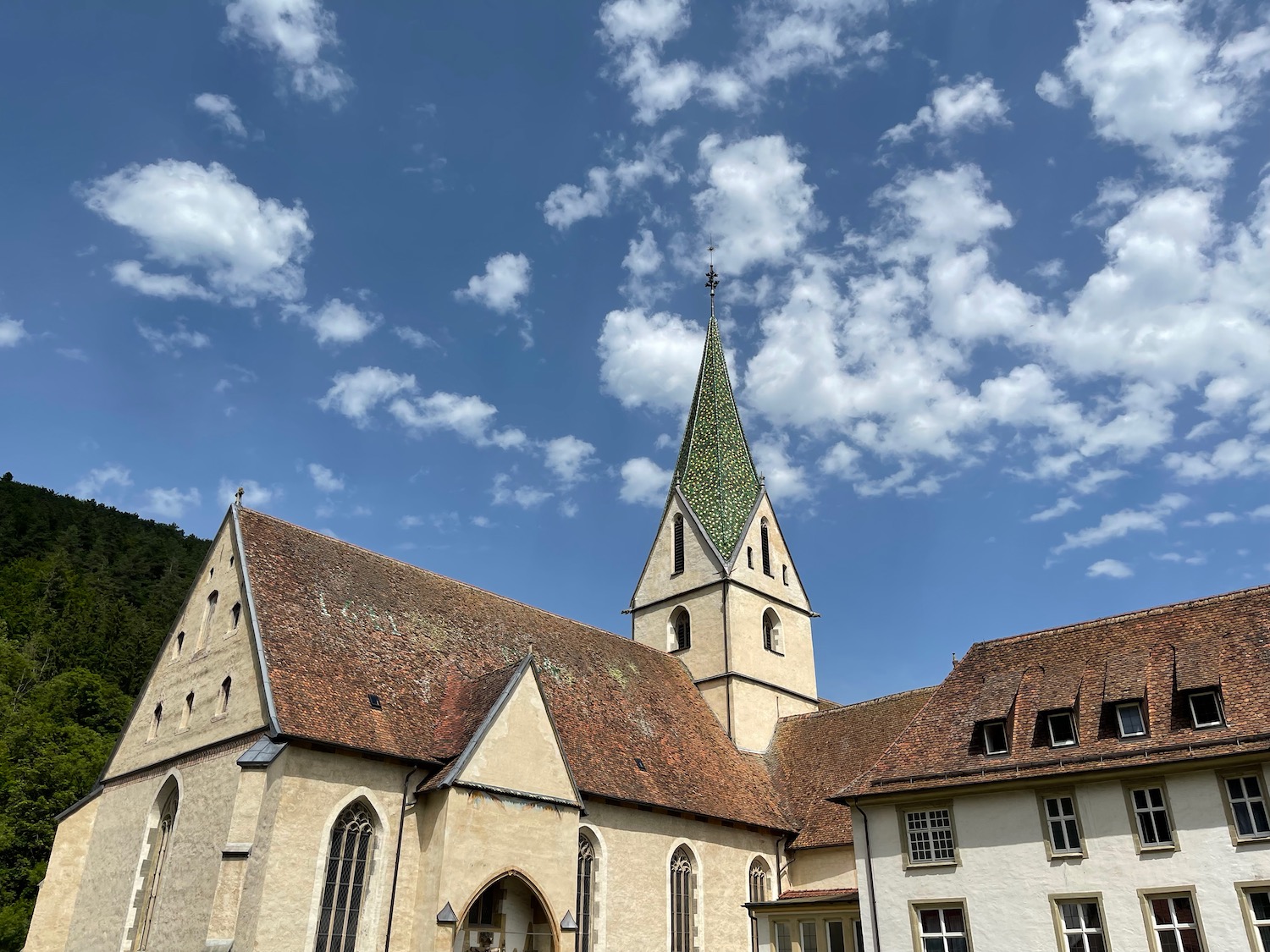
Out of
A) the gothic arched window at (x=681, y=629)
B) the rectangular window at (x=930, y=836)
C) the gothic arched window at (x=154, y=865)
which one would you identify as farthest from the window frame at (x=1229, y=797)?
the gothic arched window at (x=154, y=865)

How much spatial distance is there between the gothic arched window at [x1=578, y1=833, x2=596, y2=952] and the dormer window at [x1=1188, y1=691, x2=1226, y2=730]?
45.2ft

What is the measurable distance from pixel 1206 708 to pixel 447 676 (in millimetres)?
17245

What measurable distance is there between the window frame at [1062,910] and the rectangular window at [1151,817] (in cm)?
147

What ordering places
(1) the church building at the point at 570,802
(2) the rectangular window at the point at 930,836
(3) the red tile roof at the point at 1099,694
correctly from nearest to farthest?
(1) the church building at the point at 570,802 → (3) the red tile roof at the point at 1099,694 → (2) the rectangular window at the point at 930,836

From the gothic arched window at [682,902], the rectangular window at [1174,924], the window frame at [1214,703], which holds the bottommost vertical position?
the rectangular window at [1174,924]

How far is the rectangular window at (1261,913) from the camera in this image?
17.5 meters

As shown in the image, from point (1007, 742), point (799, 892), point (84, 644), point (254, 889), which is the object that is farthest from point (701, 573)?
point (84, 644)

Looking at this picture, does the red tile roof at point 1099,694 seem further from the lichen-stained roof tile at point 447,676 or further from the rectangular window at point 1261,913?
the lichen-stained roof tile at point 447,676

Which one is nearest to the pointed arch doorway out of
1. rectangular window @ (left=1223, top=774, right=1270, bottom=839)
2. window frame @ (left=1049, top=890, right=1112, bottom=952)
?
window frame @ (left=1049, top=890, right=1112, bottom=952)

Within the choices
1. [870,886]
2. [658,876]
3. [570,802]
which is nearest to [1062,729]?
[870,886]

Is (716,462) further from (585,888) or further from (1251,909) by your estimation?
(1251,909)

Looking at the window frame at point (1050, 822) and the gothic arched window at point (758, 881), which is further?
the gothic arched window at point (758, 881)

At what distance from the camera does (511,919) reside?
833 inches

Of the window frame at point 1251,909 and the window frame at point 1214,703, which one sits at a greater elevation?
the window frame at point 1214,703
